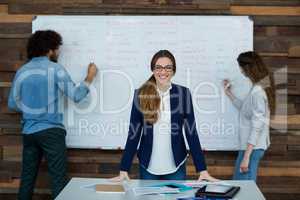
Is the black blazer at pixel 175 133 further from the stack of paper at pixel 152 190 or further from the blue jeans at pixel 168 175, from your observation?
the stack of paper at pixel 152 190

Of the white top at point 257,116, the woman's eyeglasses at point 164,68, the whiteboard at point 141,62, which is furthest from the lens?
the whiteboard at point 141,62

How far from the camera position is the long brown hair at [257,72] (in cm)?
354

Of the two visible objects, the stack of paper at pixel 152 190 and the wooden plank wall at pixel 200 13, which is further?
the wooden plank wall at pixel 200 13

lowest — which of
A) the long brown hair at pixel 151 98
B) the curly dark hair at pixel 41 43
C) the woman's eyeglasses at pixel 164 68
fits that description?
the long brown hair at pixel 151 98

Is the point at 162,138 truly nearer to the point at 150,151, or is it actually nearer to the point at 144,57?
the point at 150,151

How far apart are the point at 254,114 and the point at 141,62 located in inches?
43.5

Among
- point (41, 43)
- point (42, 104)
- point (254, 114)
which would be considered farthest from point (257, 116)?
point (41, 43)

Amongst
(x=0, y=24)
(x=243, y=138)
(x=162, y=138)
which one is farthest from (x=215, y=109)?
(x=0, y=24)

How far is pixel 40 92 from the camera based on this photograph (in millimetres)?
3777

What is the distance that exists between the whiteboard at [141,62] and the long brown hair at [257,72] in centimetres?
44

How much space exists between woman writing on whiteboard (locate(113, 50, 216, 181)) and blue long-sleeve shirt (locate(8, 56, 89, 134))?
3.58ft

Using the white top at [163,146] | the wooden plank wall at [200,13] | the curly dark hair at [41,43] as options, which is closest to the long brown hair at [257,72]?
the wooden plank wall at [200,13]

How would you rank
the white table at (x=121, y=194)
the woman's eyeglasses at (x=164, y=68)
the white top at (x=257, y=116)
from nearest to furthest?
the white table at (x=121, y=194), the woman's eyeglasses at (x=164, y=68), the white top at (x=257, y=116)

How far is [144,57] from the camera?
4.09 metres
